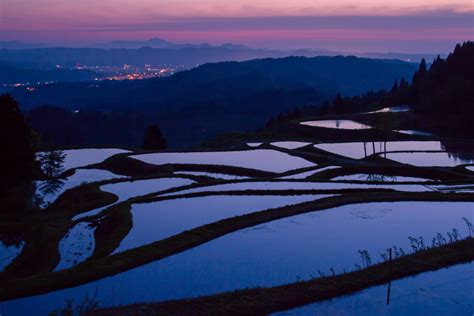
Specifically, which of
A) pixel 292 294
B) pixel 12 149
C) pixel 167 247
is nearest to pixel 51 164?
pixel 12 149

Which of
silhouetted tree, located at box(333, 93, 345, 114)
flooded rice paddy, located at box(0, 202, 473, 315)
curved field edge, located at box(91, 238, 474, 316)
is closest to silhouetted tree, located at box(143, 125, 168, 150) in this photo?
silhouetted tree, located at box(333, 93, 345, 114)

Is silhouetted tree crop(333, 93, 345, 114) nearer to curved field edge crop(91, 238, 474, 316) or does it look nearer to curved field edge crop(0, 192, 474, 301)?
curved field edge crop(0, 192, 474, 301)

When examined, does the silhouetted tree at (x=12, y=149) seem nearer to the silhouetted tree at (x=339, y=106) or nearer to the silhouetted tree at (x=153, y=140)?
A: the silhouetted tree at (x=153, y=140)

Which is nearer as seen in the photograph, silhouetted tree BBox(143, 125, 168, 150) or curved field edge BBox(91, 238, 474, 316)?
curved field edge BBox(91, 238, 474, 316)

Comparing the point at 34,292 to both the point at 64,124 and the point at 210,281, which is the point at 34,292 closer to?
the point at 210,281

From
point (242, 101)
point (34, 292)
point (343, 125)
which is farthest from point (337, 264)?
point (242, 101)

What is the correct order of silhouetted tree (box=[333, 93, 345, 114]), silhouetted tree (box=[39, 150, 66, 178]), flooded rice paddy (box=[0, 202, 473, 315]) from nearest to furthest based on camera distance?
flooded rice paddy (box=[0, 202, 473, 315])
silhouetted tree (box=[39, 150, 66, 178])
silhouetted tree (box=[333, 93, 345, 114])
